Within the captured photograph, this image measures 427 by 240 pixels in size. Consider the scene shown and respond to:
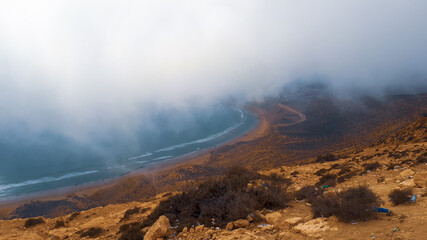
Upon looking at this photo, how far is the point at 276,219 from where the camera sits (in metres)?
7.09

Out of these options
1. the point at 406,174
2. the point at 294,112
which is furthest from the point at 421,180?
the point at 294,112

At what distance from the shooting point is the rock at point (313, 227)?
589 centimetres

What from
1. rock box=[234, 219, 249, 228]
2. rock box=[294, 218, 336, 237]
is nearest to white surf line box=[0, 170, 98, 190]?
rock box=[234, 219, 249, 228]

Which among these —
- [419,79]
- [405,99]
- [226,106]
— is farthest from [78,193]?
[419,79]

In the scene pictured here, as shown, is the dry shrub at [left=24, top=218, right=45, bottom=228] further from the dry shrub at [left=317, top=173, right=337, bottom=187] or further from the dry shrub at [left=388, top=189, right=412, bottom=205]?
the dry shrub at [left=388, top=189, right=412, bottom=205]

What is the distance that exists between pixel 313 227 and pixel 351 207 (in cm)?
106

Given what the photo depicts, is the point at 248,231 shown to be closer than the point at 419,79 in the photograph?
Yes

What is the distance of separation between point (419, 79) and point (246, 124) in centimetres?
6315

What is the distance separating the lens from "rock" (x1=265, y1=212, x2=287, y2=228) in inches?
269

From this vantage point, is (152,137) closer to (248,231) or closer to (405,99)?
(248,231)

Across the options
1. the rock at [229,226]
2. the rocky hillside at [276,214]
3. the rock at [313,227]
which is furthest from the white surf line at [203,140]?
the rock at [313,227]

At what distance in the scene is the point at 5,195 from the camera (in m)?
28.5

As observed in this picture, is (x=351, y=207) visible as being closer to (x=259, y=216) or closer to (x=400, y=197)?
(x=400, y=197)

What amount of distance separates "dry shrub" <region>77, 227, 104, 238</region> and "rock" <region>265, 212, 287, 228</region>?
22.3 ft
